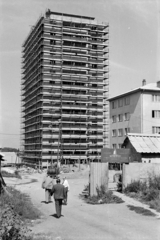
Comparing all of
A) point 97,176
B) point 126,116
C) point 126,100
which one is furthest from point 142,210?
point 126,100

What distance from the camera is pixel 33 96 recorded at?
7488 cm

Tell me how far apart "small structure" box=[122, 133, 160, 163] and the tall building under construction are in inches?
1553

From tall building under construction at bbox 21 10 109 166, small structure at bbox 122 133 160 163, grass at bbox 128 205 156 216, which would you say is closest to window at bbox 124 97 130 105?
tall building under construction at bbox 21 10 109 166

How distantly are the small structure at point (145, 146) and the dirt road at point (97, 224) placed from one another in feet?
38.6

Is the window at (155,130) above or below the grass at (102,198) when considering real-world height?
above

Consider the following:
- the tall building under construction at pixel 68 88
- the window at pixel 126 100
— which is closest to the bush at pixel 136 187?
the window at pixel 126 100

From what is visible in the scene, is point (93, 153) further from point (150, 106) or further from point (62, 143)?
point (150, 106)

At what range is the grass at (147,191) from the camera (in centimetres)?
1517

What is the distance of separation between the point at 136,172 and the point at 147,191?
205cm

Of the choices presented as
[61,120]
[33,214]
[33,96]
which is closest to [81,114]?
[61,120]

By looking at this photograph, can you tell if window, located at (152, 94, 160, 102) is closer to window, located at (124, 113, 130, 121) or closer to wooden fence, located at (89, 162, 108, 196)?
window, located at (124, 113, 130, 121)

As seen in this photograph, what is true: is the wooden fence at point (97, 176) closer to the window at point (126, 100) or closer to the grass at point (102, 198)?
the grass at point (102, 198)

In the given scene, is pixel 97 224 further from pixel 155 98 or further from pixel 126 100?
pixel 126 100

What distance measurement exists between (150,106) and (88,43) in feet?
72.8
